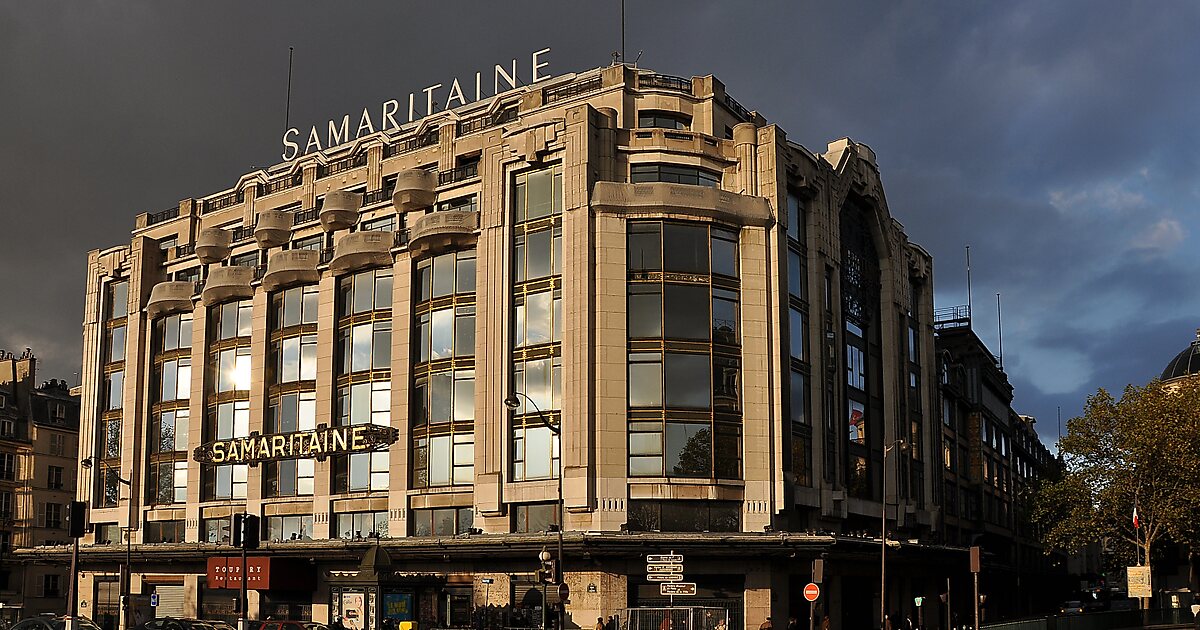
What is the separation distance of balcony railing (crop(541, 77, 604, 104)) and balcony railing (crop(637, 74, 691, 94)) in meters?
2.19

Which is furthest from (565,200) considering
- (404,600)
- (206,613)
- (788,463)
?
(206,613)

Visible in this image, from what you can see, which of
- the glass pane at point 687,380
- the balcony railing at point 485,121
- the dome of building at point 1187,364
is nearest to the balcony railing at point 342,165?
the balcony railing at point 485,121

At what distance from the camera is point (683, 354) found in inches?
2196

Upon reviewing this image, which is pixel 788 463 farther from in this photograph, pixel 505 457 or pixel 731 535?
pixel 505 457

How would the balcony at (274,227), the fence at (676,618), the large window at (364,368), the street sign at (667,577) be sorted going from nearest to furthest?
the street sign at (667,577) → the fence at (676,618) → the large window at (364,368) → the balcony at (274,227)

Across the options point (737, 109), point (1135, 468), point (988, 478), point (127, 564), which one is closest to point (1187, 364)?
point (988, 478)

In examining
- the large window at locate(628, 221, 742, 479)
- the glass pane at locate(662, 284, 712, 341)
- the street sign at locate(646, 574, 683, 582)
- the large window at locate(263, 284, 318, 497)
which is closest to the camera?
the street sign at locate(646, 574, 683, 582)

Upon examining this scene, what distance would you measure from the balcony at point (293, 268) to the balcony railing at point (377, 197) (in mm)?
3975

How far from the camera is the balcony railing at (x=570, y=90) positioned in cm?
6278

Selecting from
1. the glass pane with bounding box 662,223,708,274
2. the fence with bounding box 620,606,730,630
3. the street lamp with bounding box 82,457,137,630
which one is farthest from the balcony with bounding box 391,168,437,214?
the fence with bounding box 620,606,730,630

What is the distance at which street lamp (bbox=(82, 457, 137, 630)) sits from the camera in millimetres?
68188

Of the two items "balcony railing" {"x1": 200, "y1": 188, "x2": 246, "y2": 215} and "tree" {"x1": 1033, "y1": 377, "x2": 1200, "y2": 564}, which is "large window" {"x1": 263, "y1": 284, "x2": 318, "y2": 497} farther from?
"tree" {"x1": 1033, "y1": 377, "x2": 1200, "y2": 564}

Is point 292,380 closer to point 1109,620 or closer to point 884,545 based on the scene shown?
point 884,545

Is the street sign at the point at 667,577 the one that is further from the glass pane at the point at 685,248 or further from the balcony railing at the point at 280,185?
the balcony railing at the point at 280,185
